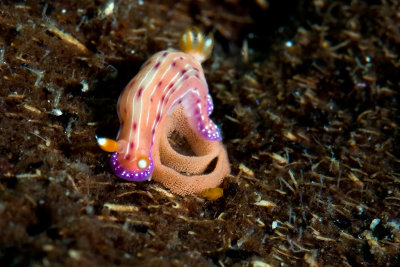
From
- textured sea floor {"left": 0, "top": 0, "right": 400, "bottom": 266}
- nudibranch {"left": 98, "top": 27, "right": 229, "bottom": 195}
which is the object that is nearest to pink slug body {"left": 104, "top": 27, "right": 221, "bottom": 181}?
nudibranch {"left": 98, "top": 27, "right": 229, "bottom": 195}

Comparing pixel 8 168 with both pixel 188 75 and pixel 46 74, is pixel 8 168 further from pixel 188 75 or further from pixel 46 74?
pixel 188 75

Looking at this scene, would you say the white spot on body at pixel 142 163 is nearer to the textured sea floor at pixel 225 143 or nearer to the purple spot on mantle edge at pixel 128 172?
the purple spot on mantle edge at pixel 128 172

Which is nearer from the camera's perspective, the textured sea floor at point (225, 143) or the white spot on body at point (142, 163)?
the textured sea floor at point (225, 143)

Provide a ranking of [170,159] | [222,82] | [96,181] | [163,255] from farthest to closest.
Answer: [222,82]
[170,159]
[96,181]
[163,255]

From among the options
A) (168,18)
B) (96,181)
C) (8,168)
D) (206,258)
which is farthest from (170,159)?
(168,18)

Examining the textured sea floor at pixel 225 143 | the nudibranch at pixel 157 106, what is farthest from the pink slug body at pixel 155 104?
the textured sea floor at pixel 225 143
